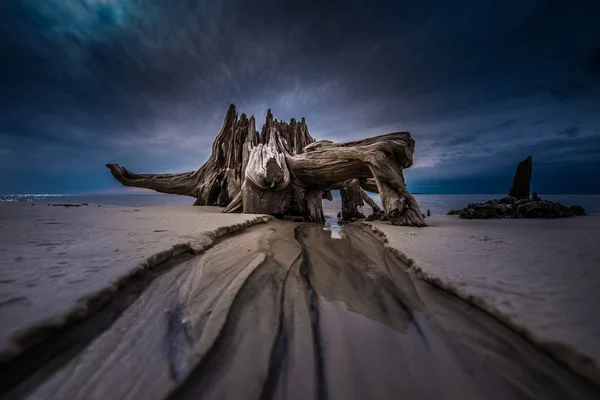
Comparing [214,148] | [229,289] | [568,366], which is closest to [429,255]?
[568,366]

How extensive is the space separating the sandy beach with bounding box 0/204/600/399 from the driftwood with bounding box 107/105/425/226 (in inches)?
132

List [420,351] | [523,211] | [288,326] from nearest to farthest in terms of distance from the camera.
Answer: [420,351]
[288,326]
[523,211]

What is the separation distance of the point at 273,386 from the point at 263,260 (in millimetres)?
1562

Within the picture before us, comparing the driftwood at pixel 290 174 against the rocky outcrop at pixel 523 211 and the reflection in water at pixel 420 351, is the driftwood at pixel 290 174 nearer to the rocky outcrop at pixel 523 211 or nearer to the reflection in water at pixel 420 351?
the rocky outcrop at pixel 523 211

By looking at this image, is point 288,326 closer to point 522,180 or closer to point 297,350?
point 297,350

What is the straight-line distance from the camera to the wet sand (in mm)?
859

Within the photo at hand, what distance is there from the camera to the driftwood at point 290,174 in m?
5.31

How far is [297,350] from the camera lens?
112 cm

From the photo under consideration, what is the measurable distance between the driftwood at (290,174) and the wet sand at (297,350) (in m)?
3.86

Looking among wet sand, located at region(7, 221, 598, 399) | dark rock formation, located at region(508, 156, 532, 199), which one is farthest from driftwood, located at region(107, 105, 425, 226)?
dark rock formation, located at region(508, 156, 532, 199)

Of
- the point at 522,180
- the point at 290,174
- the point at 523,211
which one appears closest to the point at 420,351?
the point at 290,174

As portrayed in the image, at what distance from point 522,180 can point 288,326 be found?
15708mm

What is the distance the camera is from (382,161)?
17.2 feet

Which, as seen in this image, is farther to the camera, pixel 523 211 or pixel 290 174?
pixel 290 174
